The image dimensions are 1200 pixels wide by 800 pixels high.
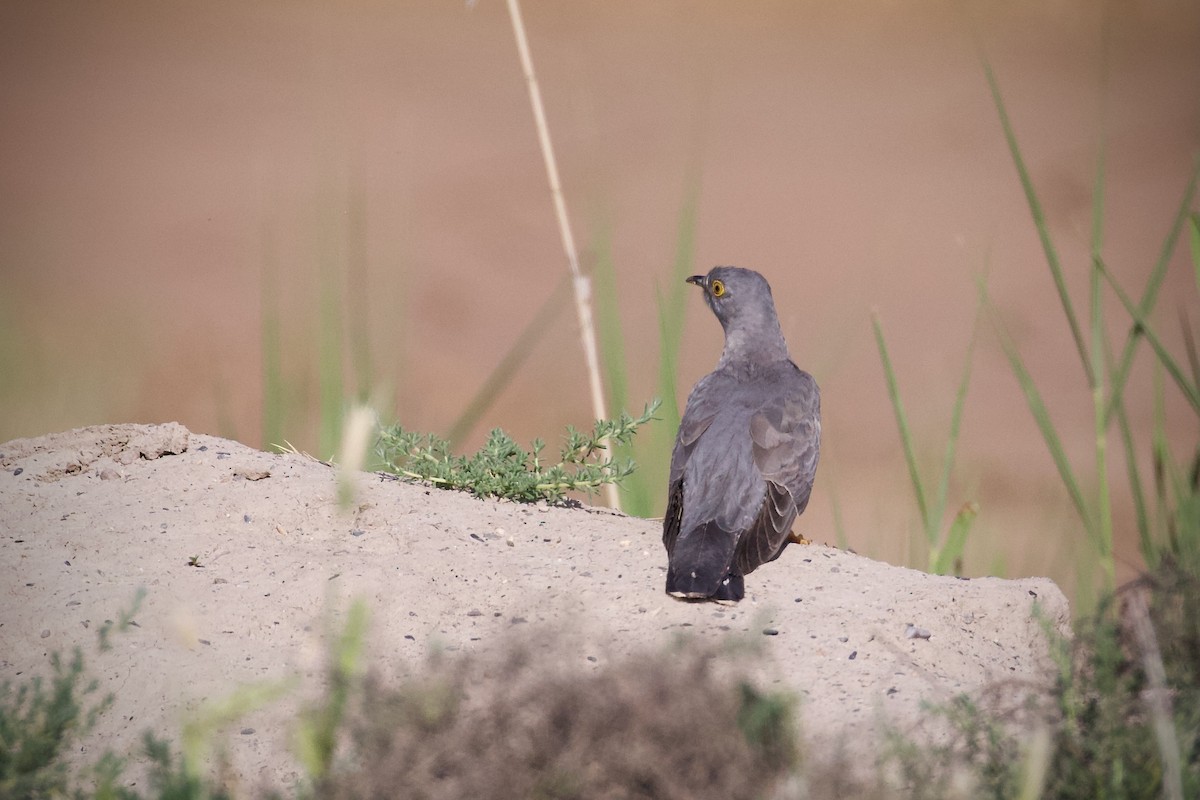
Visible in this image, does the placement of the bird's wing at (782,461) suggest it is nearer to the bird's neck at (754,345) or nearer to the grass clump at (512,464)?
the bird's neck at (754,345)

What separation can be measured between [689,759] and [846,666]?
1.01 m

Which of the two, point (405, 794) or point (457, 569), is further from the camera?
point (457, 569)

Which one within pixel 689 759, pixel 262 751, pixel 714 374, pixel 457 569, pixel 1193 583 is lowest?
pixel 262 751

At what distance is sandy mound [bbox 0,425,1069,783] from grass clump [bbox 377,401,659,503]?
73mm

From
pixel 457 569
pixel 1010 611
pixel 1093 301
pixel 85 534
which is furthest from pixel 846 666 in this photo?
pixel 85 534

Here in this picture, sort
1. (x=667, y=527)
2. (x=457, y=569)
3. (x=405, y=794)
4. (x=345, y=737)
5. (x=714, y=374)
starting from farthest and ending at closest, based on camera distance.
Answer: (x=714, y=374) → (x=667, y=527) → (x=457, y=569) → (x=345, y=737) → (x=405, y=794)

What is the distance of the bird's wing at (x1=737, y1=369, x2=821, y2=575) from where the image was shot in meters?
3.88

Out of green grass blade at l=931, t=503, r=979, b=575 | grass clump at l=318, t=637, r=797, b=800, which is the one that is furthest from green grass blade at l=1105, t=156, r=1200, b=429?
grass clump at l=318, t=637, r=797, b=800

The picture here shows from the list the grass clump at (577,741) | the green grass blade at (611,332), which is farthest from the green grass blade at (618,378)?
the grass clump at (577,741)

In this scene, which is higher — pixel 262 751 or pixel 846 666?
pixel 846 666

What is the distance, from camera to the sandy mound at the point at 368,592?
3020 mm

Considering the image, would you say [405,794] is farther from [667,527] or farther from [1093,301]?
[1093,301]

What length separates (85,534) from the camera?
3691mm

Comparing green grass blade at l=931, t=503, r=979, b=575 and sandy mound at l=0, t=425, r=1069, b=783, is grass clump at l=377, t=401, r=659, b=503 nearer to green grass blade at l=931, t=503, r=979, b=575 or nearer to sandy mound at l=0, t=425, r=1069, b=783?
sandy mound at l=0, t=425, r=1069, b=783
